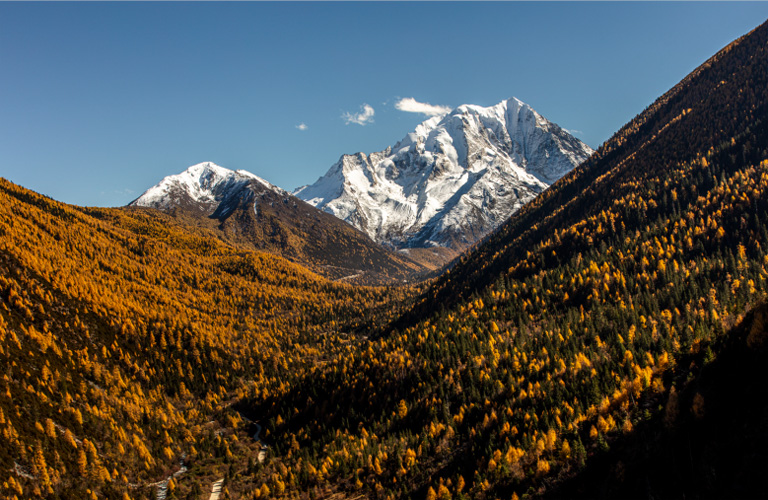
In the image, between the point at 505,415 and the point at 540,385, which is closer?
the point at 505,415

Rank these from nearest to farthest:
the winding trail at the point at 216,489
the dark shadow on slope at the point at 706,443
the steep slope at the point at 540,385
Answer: the dark shadow on slope at the point at 706,443, the steep slope at the point at 540,385, the winding trail at the point at 216,489

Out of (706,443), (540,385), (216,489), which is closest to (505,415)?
(540,385)

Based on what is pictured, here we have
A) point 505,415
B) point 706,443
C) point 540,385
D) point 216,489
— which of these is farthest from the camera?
point 216,489

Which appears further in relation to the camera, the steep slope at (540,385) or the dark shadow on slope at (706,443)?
the steep slope at (540,385)

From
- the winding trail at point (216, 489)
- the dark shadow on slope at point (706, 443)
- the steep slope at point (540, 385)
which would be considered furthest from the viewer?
the winding trail at point (216, 489)

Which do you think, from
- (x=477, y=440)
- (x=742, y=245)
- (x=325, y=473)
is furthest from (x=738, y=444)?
(x=742, y=245)

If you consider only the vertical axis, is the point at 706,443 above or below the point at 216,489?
above

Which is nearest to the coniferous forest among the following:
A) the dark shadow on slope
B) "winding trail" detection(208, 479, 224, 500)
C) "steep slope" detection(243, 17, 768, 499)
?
the dark shadow on slope

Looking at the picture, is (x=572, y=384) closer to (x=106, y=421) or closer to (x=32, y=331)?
(x=106, y=421)

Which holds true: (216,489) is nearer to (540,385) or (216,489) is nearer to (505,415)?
(505,415)

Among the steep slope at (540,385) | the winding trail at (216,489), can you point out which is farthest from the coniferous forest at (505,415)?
the winding trail at (216,489)

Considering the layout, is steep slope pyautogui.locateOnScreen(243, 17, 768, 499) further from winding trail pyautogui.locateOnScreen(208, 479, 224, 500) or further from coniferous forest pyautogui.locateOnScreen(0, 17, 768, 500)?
winding trail pyautogui.locateOnScreen(208, 479, 224, 500)

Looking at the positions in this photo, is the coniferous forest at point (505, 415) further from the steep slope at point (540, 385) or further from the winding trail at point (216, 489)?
the winding trail at point (216, 489)
